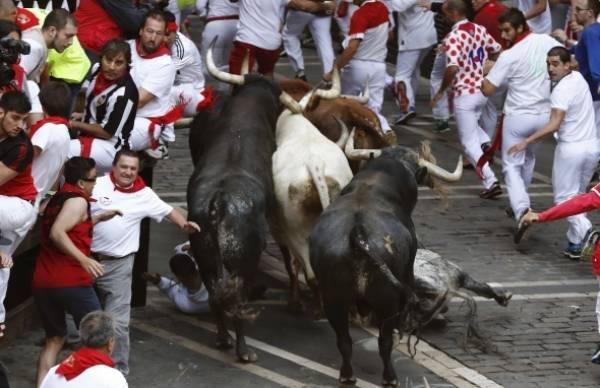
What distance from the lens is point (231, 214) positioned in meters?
11.3

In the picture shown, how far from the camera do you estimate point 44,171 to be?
10.5 metres

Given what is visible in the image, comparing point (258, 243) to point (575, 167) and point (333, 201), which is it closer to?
point (333, 201)

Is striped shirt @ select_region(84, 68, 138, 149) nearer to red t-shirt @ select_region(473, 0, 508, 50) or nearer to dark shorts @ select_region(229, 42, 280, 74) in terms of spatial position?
dark shorts @ select_region(229, 42, 280, 74)

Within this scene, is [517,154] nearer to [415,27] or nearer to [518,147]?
[518,147]

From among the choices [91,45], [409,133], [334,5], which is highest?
[91,45]

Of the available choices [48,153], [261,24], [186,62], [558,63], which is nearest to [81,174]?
[48,153]

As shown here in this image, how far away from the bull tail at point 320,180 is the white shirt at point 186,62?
2.24 meters


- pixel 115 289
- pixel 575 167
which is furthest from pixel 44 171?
pixel 575 167

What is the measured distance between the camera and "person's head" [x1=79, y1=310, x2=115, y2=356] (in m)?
8.05

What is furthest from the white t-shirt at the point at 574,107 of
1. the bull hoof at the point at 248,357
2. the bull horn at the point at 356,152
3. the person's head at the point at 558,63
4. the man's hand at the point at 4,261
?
the man's hand at the point at 4,261

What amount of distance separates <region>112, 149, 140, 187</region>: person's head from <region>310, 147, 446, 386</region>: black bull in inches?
60.6

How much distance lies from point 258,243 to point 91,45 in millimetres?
3451

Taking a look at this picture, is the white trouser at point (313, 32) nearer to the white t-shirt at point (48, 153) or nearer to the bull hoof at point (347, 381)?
the bull hoof at point (347, 381)

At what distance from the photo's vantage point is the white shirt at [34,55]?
11656 millimetres
